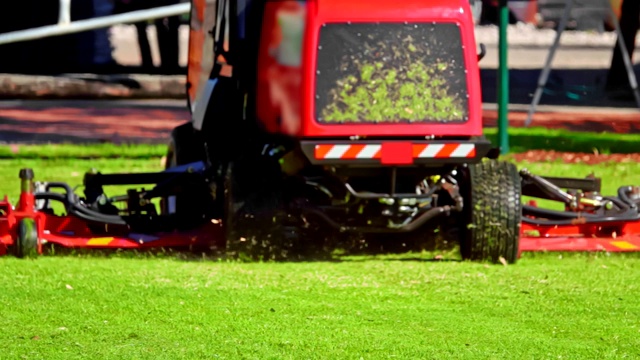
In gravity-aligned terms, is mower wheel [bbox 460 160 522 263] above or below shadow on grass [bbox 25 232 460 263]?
above

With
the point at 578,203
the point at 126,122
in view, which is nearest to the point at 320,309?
the point at 578,203

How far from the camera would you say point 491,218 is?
355 inches

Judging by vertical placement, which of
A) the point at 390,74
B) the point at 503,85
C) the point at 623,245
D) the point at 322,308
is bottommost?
the point at 623,245

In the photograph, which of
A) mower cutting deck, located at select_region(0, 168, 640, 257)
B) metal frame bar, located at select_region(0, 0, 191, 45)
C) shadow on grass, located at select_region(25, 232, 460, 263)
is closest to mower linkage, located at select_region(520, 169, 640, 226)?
mower cutting deck, located at select_region(0, 168, 640, 257)

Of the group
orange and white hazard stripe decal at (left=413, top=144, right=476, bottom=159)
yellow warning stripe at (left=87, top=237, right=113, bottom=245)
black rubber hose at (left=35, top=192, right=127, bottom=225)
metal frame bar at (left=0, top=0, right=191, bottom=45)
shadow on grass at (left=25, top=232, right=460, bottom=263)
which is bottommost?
shadow on grass at (left=25, top=232, right=460, bottom=263)

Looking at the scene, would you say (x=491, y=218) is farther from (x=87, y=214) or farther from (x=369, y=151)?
(x=87, y=214)

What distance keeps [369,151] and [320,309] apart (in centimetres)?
146

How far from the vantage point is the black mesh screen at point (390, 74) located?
8.74 metres

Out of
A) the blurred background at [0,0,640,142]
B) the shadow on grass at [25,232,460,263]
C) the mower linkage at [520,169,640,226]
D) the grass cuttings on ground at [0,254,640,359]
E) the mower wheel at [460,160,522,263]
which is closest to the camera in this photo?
the grass cuttings on ground at [0,254,640,359]

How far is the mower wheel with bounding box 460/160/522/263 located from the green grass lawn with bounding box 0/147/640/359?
16 centimetres

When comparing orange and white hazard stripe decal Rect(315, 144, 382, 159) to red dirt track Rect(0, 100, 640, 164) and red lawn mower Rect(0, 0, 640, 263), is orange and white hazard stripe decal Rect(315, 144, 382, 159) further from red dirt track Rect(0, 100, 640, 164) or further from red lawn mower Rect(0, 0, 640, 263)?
red dirt track Rect(0, 100, 640, 164)

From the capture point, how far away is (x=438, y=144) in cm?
874

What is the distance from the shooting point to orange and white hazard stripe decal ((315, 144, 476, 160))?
8664 millimetres

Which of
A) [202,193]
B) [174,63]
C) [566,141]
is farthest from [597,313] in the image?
[174,63]
